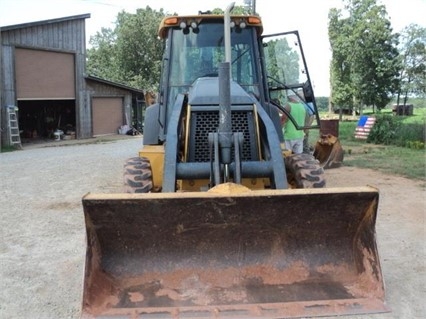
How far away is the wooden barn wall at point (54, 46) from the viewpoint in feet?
59.3

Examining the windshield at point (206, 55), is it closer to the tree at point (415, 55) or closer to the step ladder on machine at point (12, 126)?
the step ladder on machine at point (12, 126)

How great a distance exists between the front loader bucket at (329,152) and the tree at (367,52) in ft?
67.1

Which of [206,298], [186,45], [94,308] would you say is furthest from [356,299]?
[186,45]

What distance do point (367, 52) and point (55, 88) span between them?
19187mm

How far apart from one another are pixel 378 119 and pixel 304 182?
1432 cm

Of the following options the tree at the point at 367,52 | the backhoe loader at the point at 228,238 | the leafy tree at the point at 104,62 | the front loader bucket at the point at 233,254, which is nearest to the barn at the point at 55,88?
the leafy tree at the point at 104,62

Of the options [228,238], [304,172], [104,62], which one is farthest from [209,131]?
[104,62]

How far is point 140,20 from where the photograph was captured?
105ft

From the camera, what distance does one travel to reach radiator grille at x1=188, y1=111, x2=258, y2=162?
15.0 feet

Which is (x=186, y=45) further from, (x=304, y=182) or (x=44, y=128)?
(x=44, y=128)

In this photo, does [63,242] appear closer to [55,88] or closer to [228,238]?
[228,238]

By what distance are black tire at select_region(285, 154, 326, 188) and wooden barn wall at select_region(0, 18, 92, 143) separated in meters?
15.6

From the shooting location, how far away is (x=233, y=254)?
3867mm

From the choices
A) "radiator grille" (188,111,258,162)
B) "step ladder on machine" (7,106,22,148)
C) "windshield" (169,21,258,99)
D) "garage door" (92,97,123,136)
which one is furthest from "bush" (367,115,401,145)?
"radiator grille" (188,111,258,162)
